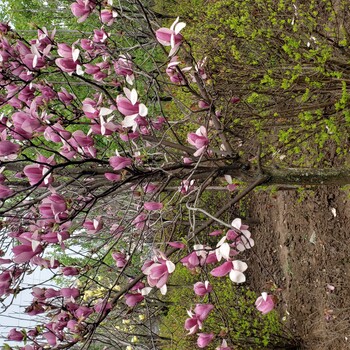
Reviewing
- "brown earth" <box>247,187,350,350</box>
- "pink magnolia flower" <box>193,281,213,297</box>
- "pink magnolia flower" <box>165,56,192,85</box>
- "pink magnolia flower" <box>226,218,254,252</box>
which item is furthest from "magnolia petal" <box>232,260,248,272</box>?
"brown earth" <box>247,187,350,350</box>

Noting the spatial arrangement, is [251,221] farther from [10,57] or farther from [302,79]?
[10,57]

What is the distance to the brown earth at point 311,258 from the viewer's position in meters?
4.65

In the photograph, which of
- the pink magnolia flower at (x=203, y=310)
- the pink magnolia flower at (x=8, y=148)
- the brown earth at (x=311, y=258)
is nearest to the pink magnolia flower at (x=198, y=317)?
the pink magnolia flower at (x=203, y=310)

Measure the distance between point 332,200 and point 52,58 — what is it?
11.0 ft

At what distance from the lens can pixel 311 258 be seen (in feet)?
17.5

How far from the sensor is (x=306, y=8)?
4719 mm

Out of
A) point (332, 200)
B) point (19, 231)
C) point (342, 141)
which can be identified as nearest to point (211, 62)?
point (342, 141)

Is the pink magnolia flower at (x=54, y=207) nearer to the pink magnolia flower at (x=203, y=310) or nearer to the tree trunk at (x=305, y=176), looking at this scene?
the pink magnolia flower at (x=203, y=310)

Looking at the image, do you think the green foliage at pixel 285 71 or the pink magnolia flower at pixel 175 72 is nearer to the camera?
the pink magnolia flower at pixel 175 72

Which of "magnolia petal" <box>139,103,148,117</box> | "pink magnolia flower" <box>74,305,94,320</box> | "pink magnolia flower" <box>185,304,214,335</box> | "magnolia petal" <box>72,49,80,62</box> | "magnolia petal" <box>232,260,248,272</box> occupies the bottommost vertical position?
"pink magnolia flower" <box>74,305,94,320</box>

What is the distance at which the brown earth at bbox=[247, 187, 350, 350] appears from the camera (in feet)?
15.3

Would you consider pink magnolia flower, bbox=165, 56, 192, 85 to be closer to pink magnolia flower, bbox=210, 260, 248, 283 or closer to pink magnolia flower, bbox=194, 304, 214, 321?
pink magnolia flower, bbox=210, 260, 248, 283

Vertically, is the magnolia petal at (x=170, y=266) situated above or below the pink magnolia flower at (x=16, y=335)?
above

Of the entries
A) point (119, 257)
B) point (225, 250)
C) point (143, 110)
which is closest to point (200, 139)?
point (143, 110)
